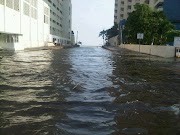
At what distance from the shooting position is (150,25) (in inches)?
2144

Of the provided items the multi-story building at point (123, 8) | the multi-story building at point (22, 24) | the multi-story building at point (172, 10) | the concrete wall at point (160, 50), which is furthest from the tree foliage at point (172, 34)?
the multi-story building at point (123, 8)

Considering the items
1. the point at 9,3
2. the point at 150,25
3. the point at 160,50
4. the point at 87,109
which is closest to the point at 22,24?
the point at 9,3

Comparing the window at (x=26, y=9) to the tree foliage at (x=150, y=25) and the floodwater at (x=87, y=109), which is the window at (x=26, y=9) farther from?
the floodwater at (x=87, y=109)

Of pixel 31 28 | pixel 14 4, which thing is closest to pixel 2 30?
pixel 14 4

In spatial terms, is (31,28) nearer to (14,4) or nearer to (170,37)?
(14,4)

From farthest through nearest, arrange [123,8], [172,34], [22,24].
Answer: [123,8] → [22,24] → [172,34]

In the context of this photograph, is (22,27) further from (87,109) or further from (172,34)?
(87,109)

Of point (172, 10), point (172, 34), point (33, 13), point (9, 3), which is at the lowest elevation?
point (172, 34)

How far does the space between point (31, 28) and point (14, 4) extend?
41.8 ft

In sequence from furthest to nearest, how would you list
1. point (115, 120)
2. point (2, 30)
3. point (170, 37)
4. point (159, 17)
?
1. point (159, 17)
2. point (170, 37)
3. point (2, 30)
4. point (115, 120)

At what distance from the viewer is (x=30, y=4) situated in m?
58.1

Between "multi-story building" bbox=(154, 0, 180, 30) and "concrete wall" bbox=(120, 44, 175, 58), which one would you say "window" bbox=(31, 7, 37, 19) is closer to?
"concrete wall" bbox=(120, 44, 175, 58)

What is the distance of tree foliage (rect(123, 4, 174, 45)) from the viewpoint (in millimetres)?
52656

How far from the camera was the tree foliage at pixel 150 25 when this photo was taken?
5266 cm
